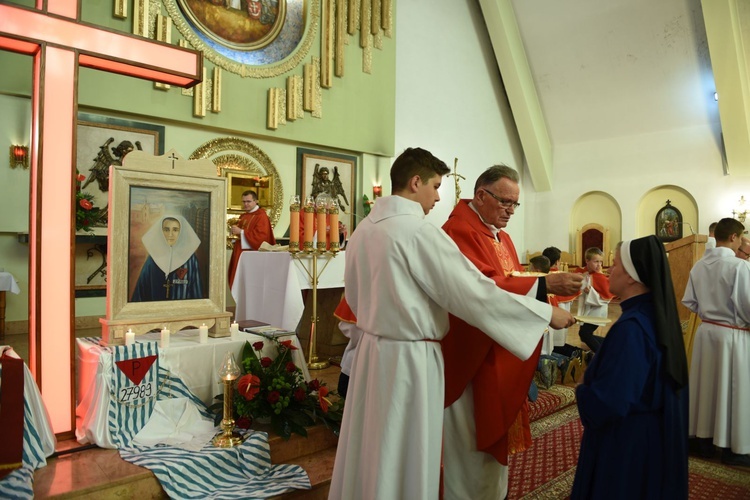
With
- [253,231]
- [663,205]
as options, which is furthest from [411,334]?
[663,205]

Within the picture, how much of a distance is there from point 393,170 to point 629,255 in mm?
1058

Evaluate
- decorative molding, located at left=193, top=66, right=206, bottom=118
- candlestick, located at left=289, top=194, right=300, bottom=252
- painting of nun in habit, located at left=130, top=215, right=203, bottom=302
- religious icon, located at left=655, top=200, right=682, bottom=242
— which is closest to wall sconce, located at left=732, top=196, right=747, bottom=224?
religious icon, located at left=655, top=200, right=682, bottom=242

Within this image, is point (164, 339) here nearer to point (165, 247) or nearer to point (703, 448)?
point (165, 247)

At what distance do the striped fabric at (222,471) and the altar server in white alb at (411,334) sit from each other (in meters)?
0.77

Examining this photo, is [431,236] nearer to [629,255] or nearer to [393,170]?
[393,170]

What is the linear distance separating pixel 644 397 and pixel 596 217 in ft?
44.1

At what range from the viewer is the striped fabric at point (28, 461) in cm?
247

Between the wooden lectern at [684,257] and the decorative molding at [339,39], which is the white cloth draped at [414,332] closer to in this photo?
the wooden lectern at [684,257]

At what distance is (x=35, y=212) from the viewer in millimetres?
3002

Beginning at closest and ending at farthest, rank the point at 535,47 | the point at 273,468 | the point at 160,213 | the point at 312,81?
the point at 273,468 < the point at 160,213 < the point at 312,81 < the point at 535,47

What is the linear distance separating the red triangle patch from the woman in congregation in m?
2.38

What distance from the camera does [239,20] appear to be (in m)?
9.06

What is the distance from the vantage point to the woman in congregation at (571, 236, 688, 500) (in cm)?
209

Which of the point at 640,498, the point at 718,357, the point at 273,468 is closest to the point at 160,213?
the point at 273,468
